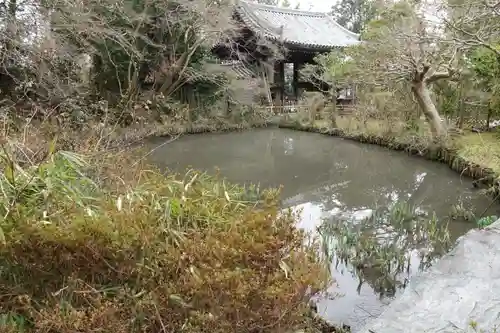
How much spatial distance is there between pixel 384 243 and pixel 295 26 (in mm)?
18144

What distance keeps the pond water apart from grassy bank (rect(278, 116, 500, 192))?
0.87 feet

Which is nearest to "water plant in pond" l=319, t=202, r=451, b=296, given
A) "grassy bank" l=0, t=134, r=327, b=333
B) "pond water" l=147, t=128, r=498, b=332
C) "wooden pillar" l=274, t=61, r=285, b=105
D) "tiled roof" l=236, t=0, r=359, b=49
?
"pond water" l=147, t=128, r=498, b=332

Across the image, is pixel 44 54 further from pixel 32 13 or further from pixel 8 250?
pixel 8 250

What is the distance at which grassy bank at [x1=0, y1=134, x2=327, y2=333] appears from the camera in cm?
216

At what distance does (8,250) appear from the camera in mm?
2293

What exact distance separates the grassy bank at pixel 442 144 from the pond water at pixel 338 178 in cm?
27

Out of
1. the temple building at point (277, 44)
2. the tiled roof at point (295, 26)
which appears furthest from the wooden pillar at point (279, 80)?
the tiled roof at point (295, 26)

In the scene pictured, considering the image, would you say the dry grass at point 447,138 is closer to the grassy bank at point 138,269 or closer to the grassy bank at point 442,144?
the grassy bank at point 442,144

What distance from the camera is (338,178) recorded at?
9922mm

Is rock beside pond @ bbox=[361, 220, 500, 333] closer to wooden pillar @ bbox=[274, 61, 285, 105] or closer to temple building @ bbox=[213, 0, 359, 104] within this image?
temple building @ bbox=[213, 0, 359, 104]

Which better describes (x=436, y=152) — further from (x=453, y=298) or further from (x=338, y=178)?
(x=453, y=298)

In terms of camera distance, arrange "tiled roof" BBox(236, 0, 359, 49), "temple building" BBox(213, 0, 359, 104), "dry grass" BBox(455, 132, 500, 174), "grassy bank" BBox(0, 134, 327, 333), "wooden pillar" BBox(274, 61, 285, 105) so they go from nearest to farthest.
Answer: "grassy bank" BBox(0, 134, 327, 333)
"dry grass" BBox(455, 132, 500, 174)
"temple building" BBox(213, 0, 359, 104)
"tiled roof" BBox(236, 0, 359, 49)
"wooden pillar" BBox(274, 61, 285, 105)

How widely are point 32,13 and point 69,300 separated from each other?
7109 mm

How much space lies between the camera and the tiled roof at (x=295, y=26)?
18812 millimetres
